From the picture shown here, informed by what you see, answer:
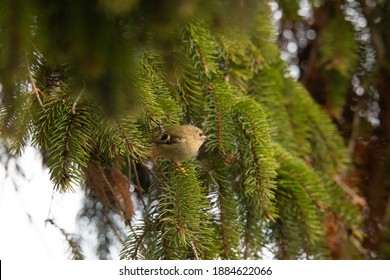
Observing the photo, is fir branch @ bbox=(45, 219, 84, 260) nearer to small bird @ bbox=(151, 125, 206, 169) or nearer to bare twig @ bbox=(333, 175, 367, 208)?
small bird @ bbox=(151, 125, 206, 169)

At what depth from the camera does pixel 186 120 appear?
264 cm

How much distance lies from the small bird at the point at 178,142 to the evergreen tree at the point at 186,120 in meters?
0.05

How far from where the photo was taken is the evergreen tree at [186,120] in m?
0.98

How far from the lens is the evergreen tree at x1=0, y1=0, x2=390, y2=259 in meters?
0.98

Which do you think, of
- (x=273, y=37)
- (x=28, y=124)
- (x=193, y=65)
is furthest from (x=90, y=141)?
(x=273, y=37)

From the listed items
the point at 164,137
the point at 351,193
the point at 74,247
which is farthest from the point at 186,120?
the point at 351,193

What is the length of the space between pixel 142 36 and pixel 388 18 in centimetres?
232

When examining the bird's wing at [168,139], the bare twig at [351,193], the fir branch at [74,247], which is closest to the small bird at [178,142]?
the bird's wing at [168,139]

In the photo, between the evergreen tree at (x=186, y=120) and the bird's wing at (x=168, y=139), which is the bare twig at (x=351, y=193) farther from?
the bird's wing at (x=168, y=139)

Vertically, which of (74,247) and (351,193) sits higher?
(74,247)

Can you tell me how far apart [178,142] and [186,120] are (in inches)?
9.9

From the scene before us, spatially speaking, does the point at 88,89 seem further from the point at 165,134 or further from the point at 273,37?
the point at 273,37

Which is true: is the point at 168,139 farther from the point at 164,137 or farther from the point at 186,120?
the point at 186,120

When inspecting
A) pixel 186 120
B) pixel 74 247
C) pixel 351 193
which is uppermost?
pixel 186 120
